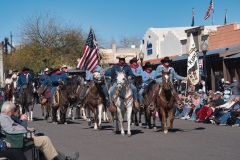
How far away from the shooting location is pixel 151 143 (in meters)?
16.6

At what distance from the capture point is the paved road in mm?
14055

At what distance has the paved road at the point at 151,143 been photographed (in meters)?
14.1

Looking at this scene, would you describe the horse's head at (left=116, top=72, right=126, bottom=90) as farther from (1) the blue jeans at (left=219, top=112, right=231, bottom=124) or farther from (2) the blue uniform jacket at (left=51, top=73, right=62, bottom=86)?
(2) the blue uniform jacket at (left=51, top=73, right=62, bottom=86)

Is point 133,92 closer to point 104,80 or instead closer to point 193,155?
point 104,80

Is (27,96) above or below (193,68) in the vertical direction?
below

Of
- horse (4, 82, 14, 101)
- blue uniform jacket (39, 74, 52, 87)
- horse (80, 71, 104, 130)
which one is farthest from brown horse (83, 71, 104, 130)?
horse (4, 82, 14, 101)

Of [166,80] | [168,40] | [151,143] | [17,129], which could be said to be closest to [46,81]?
[166,80]

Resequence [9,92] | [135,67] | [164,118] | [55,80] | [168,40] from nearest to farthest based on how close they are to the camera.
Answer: [164,118]
[135,67]
[55,80]
[9,92]
[168,40]

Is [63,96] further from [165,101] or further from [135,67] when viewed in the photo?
[165,101]

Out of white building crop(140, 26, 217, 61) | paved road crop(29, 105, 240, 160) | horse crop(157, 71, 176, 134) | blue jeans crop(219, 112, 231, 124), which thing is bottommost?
paved road crop(29, 105, 240, 160)

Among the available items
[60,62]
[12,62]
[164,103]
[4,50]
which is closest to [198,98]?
[164,103]

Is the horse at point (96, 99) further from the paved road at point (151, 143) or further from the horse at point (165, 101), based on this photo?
the horse at point (165, 101)

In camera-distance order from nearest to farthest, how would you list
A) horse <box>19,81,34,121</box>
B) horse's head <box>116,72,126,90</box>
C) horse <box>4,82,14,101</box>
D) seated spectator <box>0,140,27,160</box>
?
seated spectator <box>0,140,27,160</box> → horse's head <box>116,72,126,90</box> → horse <box>19,81,34,121</box> → horse <box>4,82,14,101</box>

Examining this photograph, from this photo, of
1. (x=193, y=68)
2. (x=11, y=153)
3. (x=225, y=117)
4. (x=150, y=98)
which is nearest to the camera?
(x=11, y=153)
